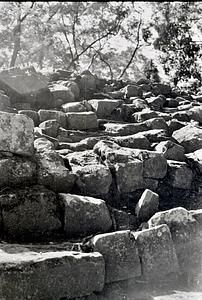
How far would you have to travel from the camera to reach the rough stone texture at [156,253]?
15.1 ft

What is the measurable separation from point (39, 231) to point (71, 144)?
2.95 metres

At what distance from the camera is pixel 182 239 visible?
4949 mm

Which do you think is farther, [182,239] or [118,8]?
[118,8]

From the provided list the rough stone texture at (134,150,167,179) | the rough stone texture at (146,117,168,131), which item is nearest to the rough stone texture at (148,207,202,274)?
the rough stone texture at (134,150,167,179)

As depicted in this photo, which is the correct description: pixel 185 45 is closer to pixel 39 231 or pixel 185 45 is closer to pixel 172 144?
pixel 172 144

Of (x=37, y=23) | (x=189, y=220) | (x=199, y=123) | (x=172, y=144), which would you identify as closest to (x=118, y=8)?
(x=37, y=23)

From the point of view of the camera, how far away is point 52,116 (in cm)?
874

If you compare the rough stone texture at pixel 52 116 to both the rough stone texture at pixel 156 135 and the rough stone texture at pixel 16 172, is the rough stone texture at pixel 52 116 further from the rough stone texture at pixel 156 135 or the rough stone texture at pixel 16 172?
the rough stone texture at pixel 16 172

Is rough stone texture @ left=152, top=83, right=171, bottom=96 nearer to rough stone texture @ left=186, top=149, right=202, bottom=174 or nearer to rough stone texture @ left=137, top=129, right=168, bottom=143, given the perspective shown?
rough stone texture @ left=137, top=129, right=168, bottom=143

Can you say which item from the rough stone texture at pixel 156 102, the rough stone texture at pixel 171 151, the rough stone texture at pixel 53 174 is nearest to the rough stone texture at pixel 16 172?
the rough stone texture at pixel 53 174

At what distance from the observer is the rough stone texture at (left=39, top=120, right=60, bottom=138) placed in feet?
25.9

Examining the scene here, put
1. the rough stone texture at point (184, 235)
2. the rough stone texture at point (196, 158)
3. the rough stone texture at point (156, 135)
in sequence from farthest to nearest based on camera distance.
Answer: the rough stone texture at point (156, 135)
the rough stone texture at point (196, 158)
the rough stone texture at point (184, 235)

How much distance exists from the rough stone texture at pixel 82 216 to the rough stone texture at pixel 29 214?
138 mm

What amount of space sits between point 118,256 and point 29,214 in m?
1.31
